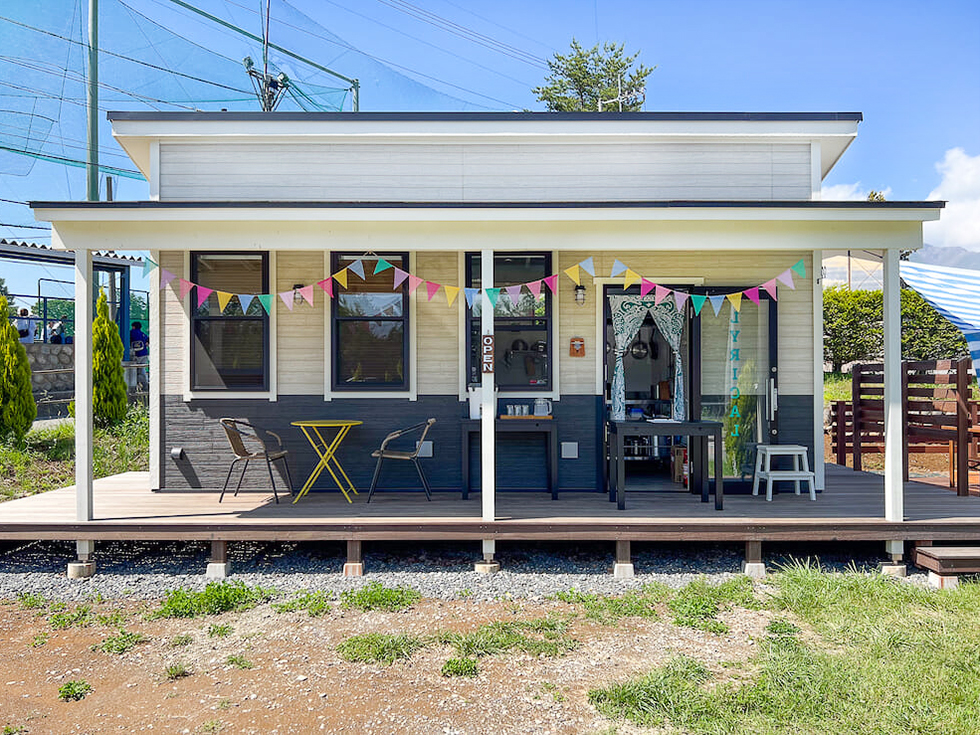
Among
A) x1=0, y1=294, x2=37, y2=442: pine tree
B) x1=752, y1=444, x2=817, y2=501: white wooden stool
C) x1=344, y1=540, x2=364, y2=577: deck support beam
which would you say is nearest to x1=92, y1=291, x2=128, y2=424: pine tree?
x1=0, y1=294, x2=37, y2=442: pine tree

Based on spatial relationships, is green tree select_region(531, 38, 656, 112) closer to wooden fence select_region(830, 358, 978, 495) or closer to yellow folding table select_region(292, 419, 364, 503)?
wooden fence select_region(830, 358, 978, 495)

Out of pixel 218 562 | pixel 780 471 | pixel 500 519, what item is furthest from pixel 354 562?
pixel 780 471

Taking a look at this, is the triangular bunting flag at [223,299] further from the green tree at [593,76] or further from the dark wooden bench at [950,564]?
the green tree at [593,76]

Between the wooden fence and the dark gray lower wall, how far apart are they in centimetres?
289

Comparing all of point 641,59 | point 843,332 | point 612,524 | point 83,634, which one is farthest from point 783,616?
point 641,59

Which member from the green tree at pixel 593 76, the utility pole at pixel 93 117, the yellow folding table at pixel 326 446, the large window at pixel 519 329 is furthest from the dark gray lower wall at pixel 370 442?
the green tree at pixel 593 76

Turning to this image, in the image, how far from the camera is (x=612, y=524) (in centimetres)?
538

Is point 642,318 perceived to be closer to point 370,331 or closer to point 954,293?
point 370,331

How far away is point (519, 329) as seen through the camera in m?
6.86

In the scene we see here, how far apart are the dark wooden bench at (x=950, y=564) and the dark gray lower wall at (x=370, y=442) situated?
2.78 m

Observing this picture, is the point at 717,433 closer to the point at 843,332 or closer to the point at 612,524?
the point at 612,524

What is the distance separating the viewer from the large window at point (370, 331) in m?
6.88

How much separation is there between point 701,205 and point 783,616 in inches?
111

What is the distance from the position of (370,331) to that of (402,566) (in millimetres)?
2316
